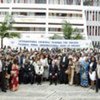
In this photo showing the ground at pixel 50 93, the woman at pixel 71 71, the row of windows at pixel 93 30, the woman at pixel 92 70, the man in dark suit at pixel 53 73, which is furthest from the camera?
the row of windows at pixel 93 30

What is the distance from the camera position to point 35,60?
28.0 meters

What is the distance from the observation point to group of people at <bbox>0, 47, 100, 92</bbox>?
2628 centimetres

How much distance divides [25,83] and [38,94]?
10.8ft

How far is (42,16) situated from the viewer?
91.7m

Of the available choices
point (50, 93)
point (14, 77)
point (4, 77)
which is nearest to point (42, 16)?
point (14, 77)

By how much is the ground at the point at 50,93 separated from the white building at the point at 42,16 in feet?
200

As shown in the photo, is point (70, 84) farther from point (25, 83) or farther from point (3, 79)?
point (3, 79)

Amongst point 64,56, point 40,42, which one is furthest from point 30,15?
point 64,56

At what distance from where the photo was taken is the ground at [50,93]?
77.6 ft

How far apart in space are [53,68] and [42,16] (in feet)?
210

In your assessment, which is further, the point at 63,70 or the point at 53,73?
the point at 63,70

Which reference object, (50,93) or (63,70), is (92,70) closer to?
(63,70)

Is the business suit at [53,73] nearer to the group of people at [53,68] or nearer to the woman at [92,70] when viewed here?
the group of people at [53,68]

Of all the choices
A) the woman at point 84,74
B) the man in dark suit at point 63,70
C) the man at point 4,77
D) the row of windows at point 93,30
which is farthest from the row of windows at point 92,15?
the man at point 4,77
